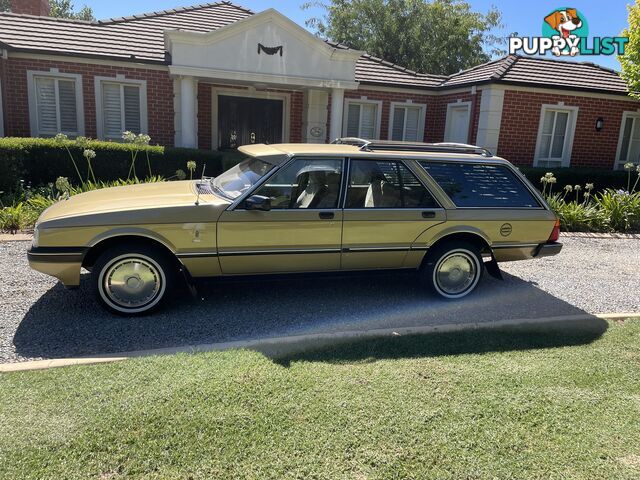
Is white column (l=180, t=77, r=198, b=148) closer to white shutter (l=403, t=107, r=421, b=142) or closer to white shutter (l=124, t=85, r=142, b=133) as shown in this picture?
white shutter (l=124, t=85, r=142, b=133)

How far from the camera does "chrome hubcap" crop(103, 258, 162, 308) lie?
14.7 feet

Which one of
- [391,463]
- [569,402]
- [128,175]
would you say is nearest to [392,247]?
[569,402]

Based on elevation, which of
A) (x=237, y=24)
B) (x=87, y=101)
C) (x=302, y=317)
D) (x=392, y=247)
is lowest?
(x=302, y=317)

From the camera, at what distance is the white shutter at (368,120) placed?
1492 centimetres

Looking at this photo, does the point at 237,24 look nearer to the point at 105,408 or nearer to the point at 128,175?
the point at 128,175

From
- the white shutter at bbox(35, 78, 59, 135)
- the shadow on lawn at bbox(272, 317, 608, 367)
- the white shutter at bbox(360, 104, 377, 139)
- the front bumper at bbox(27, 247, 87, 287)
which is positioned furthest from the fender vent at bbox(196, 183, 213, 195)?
the white shutter at bbox(360, 104, 377, 139)

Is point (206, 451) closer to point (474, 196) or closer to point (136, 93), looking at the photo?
point (474, 196)

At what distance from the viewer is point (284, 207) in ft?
15.6

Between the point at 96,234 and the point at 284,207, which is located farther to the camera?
the point at 284,207

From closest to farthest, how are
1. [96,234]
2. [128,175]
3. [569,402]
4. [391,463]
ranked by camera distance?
[391,463]
[569,402]
[96,234]
[128,175]

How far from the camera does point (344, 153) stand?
504 centimetres

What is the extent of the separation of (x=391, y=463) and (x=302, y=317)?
2.22 metres

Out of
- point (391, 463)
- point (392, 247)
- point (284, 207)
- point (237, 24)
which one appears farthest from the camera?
point (237, 24)

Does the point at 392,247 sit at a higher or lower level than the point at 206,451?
higher
